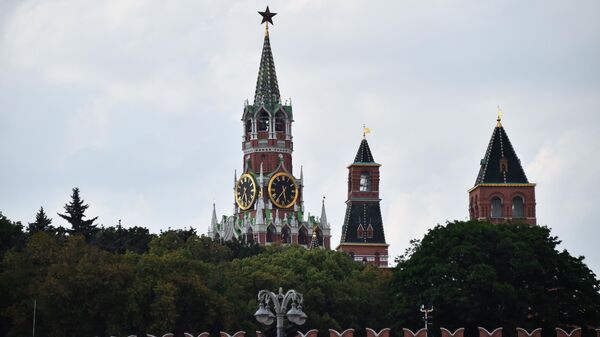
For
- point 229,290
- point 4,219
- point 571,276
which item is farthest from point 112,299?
point 571,276

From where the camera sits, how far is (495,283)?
122 m

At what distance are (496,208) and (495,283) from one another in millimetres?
73457

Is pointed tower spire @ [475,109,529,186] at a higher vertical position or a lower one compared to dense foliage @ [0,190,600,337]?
higher

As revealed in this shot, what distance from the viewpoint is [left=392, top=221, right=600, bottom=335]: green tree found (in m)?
122

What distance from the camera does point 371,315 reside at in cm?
13462

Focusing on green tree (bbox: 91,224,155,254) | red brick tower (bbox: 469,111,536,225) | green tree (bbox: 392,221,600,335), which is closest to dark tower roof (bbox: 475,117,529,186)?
red brick tower (bbox: 469,111,536,225)

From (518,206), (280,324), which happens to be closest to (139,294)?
(280,324)

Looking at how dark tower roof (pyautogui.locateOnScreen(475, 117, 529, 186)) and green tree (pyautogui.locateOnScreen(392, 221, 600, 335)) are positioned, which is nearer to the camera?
green tree (pyautogui.locateOnScreen(392, 221, 600, 335))

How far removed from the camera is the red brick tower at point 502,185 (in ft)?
634

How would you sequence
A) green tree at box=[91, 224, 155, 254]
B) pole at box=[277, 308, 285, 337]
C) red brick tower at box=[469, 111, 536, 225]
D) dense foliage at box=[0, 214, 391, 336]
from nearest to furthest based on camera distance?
pole at box=[277, 308, 285, 337], dense foliage at box=[0, 214, 391, 336], green tree at box=[91, 224, 155, 254], red brick tower at box=[469, 111, 536, 225]

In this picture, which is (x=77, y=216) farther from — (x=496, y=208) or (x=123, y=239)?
(x=496, y=208)

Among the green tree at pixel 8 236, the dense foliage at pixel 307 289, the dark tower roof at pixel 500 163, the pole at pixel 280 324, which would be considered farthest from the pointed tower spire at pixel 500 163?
the pole at pixel 280 324

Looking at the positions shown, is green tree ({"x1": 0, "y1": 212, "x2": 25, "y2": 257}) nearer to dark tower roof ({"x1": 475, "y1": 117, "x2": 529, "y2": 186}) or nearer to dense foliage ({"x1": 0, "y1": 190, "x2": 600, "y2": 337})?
dense foliage ({"x1": 0, "y1": 190, "x2": 600, "y2": 337})

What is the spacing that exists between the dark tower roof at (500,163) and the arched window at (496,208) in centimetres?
199
